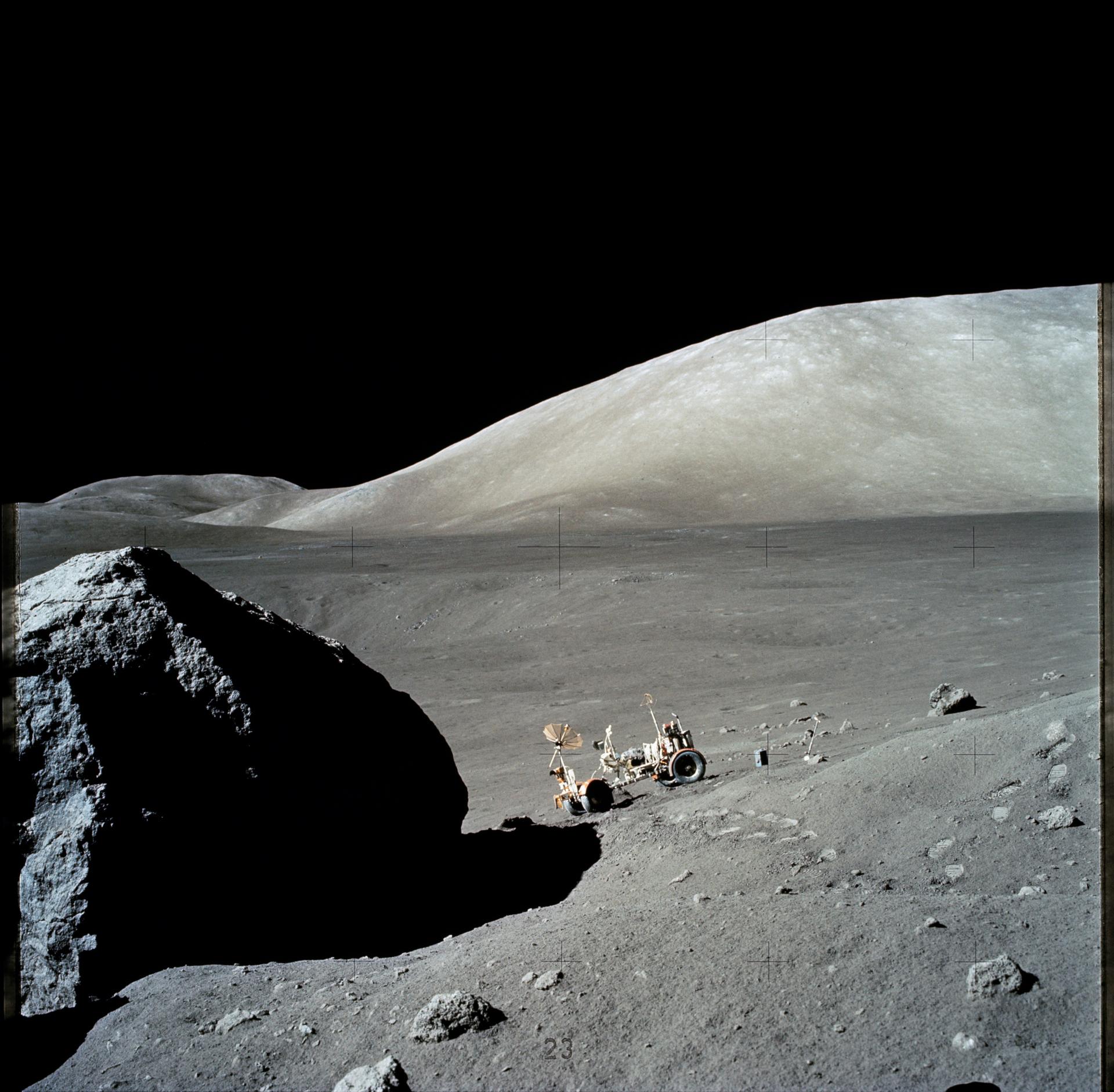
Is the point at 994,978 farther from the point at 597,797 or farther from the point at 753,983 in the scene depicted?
the point at 597,797

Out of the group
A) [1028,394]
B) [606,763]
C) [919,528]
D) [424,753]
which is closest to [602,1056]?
[424,753]

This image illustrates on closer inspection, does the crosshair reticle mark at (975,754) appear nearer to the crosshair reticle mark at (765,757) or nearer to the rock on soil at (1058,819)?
the rock on soil at (1058,819)

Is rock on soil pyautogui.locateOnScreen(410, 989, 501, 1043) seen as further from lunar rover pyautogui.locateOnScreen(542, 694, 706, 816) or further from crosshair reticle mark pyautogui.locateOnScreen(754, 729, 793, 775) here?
crosshair reticle mark pyautogui.locateOnScreen(754, 729, 793, 775)

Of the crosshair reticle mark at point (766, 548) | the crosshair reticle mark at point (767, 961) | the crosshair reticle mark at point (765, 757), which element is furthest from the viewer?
the crosshair reticle mark at point (766, 548)

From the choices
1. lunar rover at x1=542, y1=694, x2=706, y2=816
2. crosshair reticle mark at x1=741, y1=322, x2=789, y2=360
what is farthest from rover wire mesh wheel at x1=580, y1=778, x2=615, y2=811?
crosshair reticle mark at x1=741, y1=322, x2=789, y2=360

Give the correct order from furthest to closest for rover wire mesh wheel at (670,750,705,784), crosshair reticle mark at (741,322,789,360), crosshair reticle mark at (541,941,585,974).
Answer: crosshair reticle mark at (741,322,789,360) → rover wire mesh wheel at (670,750,705,784) → crosshair reticle mark at (541,941,585,974)

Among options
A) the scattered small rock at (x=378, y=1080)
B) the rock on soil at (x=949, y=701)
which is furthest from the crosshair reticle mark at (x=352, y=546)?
the scattered small rock at (x=378, y=1080)

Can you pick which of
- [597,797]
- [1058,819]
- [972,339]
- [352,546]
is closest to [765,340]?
[972,339]
